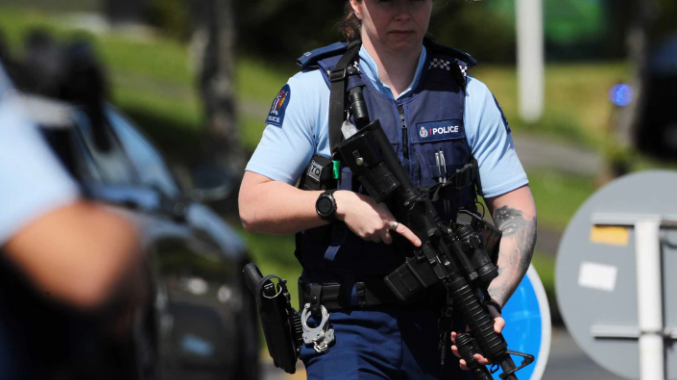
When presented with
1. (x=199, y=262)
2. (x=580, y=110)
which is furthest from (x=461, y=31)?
(x=199, y=262)

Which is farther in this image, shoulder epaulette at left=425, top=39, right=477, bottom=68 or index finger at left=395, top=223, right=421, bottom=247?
shoulder epaulette at left=425, top=39, right=477, bottom=68

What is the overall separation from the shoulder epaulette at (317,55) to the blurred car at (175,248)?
4.30ft

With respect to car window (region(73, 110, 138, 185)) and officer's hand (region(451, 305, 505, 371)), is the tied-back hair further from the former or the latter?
car window (region(73, 110, 138, 185))

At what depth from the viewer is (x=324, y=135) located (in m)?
2.94

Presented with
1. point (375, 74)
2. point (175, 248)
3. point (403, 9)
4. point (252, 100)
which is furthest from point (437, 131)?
point (252, 100)

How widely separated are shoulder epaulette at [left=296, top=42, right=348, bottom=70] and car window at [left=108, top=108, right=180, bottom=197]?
2.34m

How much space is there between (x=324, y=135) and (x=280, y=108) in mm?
148

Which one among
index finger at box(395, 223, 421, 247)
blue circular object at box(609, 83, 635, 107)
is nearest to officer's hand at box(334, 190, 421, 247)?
index finger at box(395, 223, 421, 247)

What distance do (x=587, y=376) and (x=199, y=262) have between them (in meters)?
3.89

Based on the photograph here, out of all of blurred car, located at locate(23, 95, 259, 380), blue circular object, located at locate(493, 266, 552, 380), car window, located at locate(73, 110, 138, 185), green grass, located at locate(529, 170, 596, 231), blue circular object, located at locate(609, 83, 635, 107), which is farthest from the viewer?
green grass, located at locate(529, 170, 596, 231)

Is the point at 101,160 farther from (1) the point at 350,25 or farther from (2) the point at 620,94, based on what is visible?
(2) the point at 620,94

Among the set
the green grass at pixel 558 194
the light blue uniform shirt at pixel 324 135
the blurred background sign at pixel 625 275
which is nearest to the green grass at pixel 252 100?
the green grass at pixel 558 194

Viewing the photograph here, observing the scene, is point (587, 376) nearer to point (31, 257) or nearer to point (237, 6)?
point (31, 257)

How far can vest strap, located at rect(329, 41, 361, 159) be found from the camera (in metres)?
2.88
